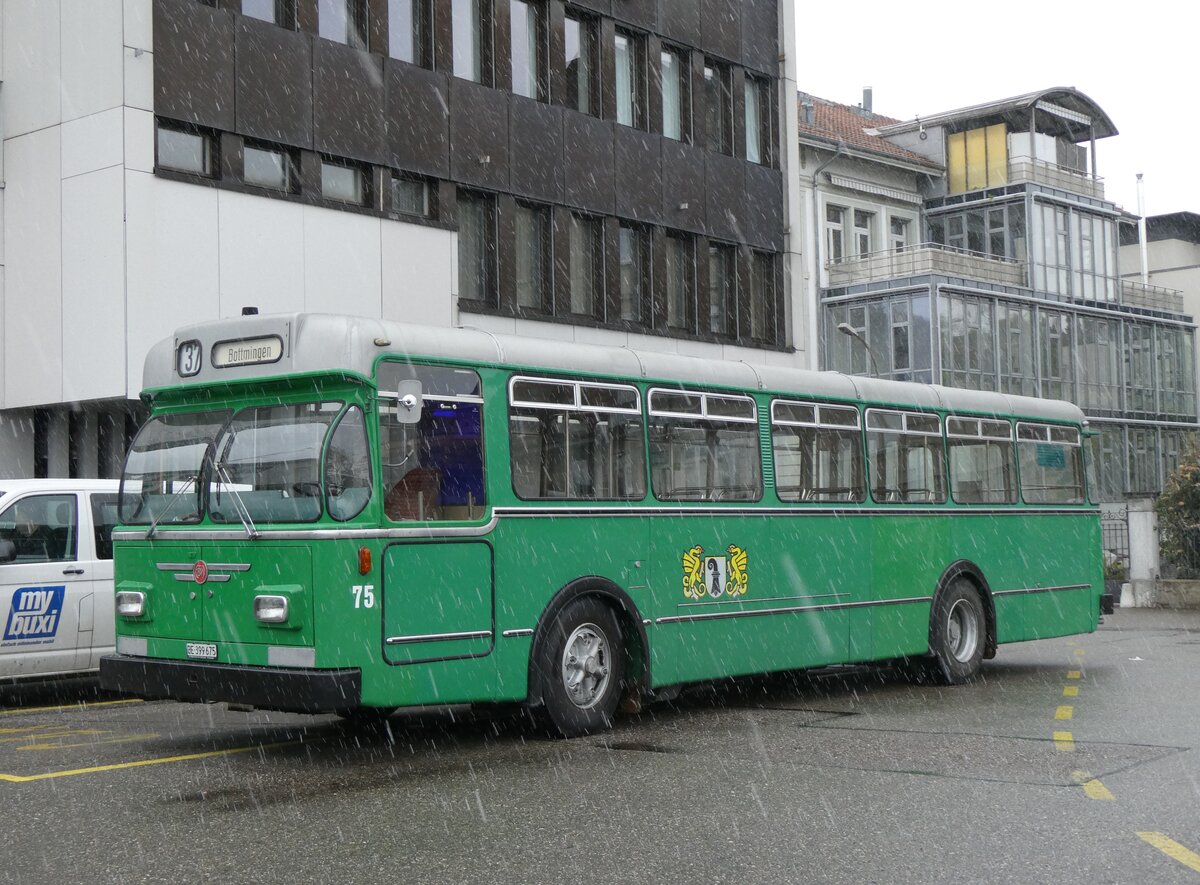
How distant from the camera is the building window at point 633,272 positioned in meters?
29.3

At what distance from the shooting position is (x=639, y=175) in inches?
1145

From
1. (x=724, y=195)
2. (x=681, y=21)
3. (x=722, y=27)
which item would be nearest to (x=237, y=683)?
(x=724, y=195)

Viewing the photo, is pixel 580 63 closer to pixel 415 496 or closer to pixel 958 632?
pixel 958 632

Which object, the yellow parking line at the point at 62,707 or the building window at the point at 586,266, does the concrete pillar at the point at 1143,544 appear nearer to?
the building window at the point at 586,266

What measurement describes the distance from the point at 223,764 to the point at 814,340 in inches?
1315

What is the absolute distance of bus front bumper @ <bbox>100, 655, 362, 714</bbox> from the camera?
9.03 m

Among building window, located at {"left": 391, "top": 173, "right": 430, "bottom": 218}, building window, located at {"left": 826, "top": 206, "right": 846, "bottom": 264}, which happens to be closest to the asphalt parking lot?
building window, located at {"left": 391, "top": 173, "right": 430, "bottom": 218}

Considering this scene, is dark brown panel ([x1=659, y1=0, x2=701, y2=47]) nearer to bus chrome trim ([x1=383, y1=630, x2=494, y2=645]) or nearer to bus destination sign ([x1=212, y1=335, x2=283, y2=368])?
bus destination sign ([x1=212, y1=335, x2=283, y2=368])

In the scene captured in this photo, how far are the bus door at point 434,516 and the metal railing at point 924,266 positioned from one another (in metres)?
31.4

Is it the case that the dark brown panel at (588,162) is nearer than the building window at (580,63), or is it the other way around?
the dark brown panel at (588,162)

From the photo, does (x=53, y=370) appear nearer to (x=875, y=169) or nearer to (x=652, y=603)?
(x=652, y=603)

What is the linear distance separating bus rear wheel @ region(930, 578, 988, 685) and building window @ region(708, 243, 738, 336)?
1674 centimetres

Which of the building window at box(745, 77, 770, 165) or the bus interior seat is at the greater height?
the building window at box(745, 77, 770, 165)

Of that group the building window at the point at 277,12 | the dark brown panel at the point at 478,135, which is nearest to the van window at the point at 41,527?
the building window at the point at 277,12
